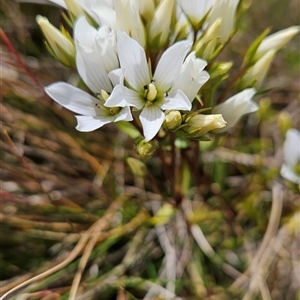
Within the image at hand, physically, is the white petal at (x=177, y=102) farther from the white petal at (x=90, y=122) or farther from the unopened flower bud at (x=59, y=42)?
the unopened flower bud at (x=59, y=42)

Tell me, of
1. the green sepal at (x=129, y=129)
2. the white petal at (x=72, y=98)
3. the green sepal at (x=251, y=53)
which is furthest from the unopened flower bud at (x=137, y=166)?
the green sepal at (x=251, y=53)

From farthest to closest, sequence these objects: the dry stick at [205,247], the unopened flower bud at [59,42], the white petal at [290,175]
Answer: the dry stick at [205,247] → the white petal at [290,175] → the unopened flower bud at [59,42]

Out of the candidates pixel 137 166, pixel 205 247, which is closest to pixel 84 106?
pixel 137 166

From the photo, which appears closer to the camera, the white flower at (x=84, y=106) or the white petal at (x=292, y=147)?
the white flower at (x=84, y=106)

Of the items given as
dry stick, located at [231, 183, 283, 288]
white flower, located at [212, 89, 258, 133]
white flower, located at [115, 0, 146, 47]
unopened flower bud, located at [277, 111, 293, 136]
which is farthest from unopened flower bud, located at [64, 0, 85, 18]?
dry stick, located at [231, 183, 283, 288]

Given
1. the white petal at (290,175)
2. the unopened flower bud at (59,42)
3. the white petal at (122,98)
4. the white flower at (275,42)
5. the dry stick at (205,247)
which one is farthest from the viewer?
the dry stick at (205,247)

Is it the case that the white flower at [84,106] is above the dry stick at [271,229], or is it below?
above

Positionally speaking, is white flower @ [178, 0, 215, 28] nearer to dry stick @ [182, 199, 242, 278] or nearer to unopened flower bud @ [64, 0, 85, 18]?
unopened flower bud @ [64, 0, 85, 18]
